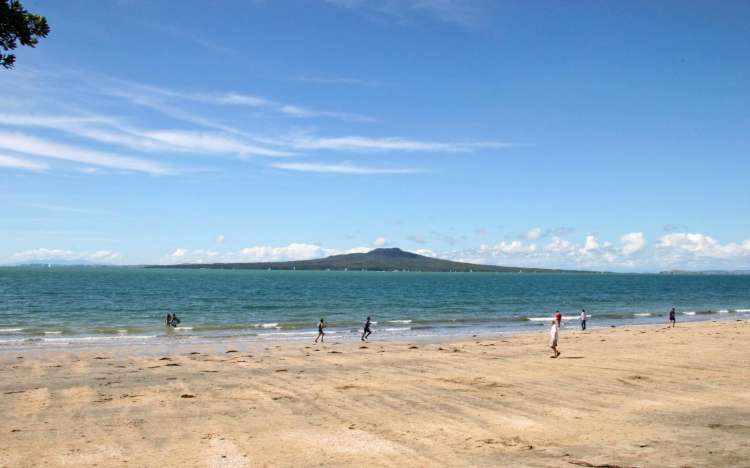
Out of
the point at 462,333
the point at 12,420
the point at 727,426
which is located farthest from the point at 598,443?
the point at 462,333

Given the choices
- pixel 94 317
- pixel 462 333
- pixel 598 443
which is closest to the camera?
pixel 598 443

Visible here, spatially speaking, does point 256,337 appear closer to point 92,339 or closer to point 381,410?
point 92,339

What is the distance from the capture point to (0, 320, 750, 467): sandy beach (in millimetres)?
11289

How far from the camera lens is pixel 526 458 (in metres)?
10.9

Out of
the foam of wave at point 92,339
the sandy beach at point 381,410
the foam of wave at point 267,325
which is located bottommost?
the foam of wave at point 92,339

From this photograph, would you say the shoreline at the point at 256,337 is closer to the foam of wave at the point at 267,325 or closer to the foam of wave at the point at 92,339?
the foam of wave at the point at 92,339

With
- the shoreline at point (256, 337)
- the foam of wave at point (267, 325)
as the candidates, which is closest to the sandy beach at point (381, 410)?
the shoreline at point (256, 337)

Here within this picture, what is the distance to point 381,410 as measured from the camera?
15.4 m

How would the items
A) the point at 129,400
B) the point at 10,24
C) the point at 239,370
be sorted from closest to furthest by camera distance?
the point at 10,24 → the point at 129,400 → the point at 239,370

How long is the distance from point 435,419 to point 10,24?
11691 millimetres

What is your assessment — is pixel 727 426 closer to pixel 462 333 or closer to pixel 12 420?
pixel 12 420

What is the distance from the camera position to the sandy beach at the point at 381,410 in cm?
1129

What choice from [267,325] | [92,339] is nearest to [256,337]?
[267,325]

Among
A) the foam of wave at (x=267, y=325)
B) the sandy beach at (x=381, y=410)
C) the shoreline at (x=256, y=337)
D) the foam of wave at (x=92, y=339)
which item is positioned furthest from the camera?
the foam of wave at (x=267, y=325)
